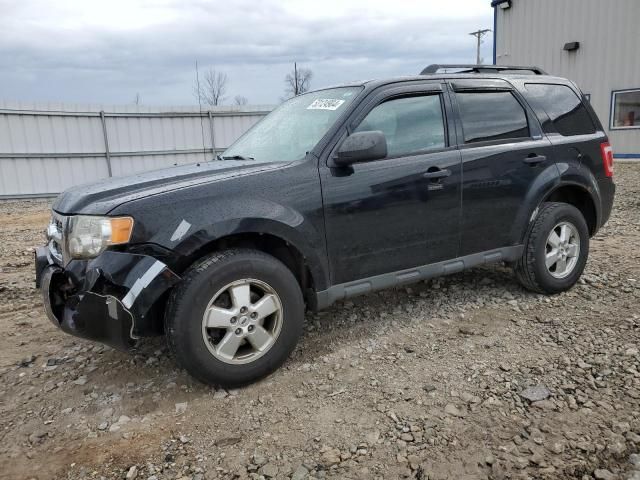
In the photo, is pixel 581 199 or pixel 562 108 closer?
pixel 562 108

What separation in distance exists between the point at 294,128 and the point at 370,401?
200 centimetres

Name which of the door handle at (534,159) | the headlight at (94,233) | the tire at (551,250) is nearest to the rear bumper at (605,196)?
the tire at (551,250)


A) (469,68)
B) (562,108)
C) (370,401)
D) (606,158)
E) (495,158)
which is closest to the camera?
(370,401)

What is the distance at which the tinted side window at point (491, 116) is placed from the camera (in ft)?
12.5

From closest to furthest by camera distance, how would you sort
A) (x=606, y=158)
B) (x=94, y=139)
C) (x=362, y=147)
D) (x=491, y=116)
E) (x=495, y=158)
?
1. (x=362, y=147)
2. (x=495, y=158)
3. (x=491, y=116)
4. (x=606, y=158)
5. (x=94, y=139)

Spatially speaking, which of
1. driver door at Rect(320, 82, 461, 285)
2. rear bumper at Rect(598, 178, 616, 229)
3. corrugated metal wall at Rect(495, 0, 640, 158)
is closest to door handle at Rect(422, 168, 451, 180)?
driver door at Rect(320, 82, 461, 285)

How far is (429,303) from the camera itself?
4.23 m

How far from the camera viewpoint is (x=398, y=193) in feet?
11.1

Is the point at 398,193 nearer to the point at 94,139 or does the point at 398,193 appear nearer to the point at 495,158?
the point at 495,158

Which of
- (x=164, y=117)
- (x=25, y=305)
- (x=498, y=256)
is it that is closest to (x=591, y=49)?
(x=164, y=117)

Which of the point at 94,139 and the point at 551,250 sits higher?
the point at 94,139

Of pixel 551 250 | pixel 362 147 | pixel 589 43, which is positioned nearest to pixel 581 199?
pixel 551 250

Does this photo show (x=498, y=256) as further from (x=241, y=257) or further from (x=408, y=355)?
(x=241, y=257)

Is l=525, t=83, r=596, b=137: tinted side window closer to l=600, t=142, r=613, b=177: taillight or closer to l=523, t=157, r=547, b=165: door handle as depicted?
l=600, t=142, r=613, b=177: taillight
